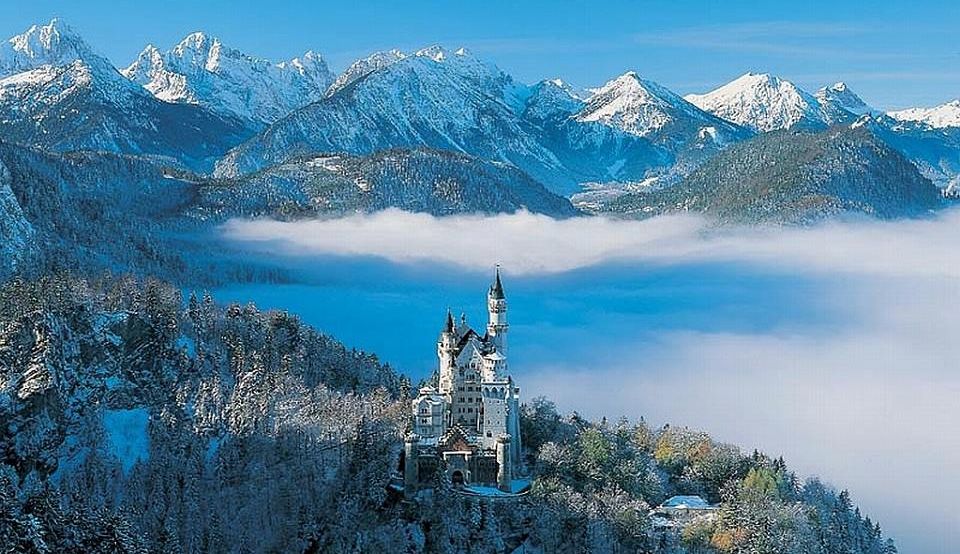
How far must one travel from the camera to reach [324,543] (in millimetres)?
102250

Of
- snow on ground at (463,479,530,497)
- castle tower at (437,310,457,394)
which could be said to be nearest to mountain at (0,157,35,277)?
castle tower at (437,310,457,394)

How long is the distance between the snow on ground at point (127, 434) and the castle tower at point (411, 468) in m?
30.8

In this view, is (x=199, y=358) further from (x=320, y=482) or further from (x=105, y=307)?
(x=320, y=482)

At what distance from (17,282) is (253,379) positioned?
36.1 m

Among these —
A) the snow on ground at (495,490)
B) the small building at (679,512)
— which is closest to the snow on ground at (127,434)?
the snow on ground at (495,490)

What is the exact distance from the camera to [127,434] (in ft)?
381

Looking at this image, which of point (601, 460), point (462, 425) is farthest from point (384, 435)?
point (601, 460)

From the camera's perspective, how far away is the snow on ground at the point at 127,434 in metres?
113

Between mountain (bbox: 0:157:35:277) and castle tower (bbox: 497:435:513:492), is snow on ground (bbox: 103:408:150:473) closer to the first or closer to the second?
castle tower (bbox: 497:435:513:492)

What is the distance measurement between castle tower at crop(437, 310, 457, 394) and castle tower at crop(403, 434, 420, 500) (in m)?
12.7

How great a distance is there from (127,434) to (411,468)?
3515 centimetres

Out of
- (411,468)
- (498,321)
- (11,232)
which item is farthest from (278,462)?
(11,232)

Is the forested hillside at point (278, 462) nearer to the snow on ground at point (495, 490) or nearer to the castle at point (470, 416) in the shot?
the snow on ground at point (495, 490)

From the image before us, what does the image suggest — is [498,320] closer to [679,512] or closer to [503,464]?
[503,464]
